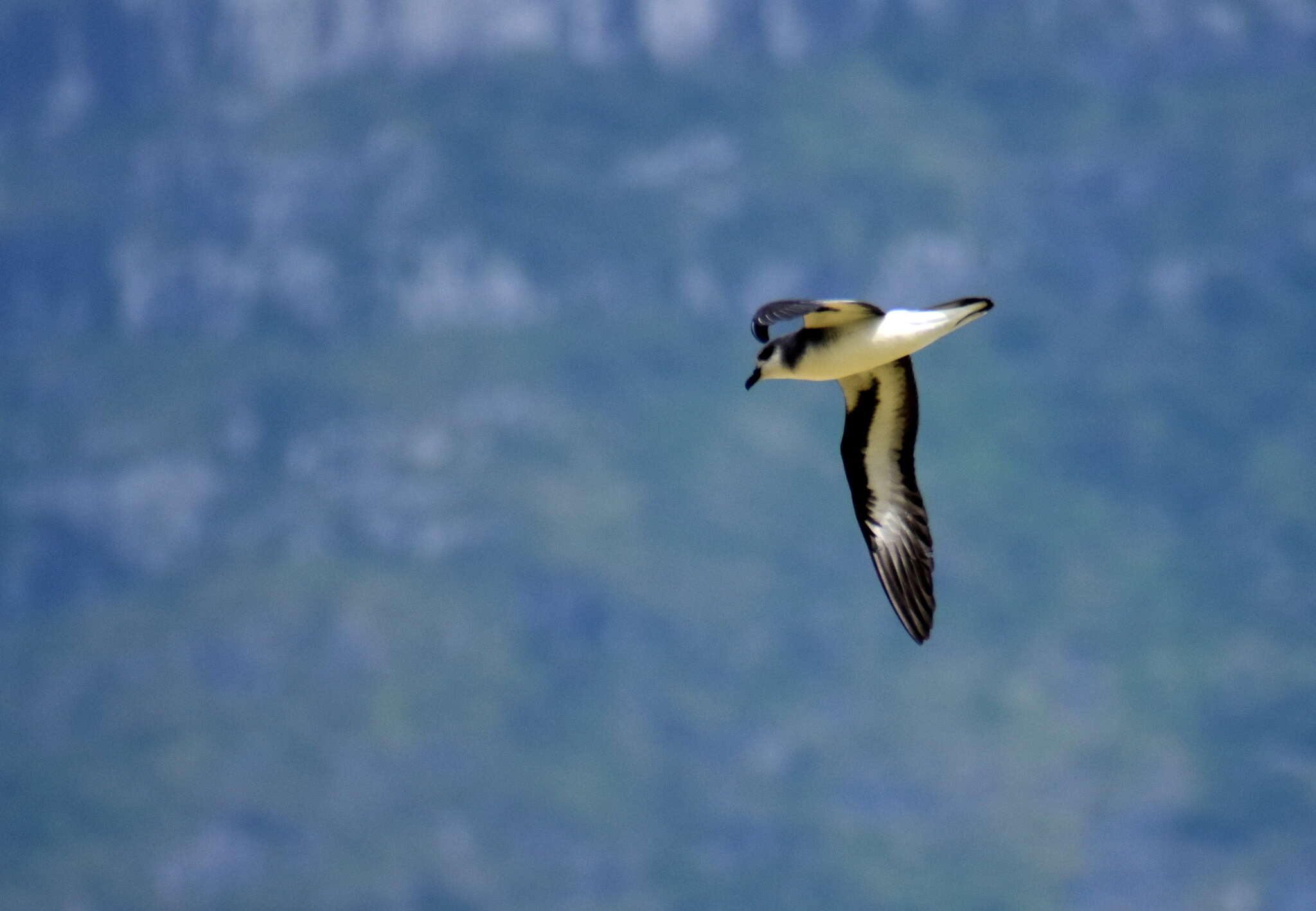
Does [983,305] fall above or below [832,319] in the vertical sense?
below

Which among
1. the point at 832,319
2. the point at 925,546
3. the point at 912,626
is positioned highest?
the point at 832,319

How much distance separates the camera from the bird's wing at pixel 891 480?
63.1ft

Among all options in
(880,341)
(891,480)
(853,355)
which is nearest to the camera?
(880,341)

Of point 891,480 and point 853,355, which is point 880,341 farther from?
point 891,480

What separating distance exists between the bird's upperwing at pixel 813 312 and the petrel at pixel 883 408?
32 mm

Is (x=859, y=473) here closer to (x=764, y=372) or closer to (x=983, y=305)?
(x=764, y=372)

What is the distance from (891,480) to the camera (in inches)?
794

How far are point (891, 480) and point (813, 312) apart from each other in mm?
4533

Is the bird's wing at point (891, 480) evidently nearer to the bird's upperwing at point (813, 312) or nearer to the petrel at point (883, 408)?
the petrel at point (883, 408)

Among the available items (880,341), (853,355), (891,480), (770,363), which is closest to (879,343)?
(880,341)

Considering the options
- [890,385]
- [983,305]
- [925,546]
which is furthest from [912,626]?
[983,305]

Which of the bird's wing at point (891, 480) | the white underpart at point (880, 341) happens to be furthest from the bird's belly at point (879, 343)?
the bird's wing at point (891, 480)

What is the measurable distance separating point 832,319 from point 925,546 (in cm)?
343

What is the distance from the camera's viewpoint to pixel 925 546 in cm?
1958
